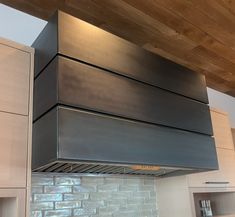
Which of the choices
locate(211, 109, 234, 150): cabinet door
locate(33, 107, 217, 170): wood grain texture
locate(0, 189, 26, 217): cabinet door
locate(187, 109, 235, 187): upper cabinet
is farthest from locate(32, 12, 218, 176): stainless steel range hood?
locate(211, 109, 234, 150): cabinet door

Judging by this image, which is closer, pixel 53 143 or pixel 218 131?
pixel 53 143

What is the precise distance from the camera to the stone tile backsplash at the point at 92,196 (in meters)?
1.85

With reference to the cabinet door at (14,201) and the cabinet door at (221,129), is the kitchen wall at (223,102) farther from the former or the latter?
the cabinet door at (14,201)

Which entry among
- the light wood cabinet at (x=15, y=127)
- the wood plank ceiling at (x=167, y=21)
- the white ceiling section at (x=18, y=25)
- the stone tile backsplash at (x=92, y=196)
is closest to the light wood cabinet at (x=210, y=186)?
the stone tile backsplash at (x=92, y=196)

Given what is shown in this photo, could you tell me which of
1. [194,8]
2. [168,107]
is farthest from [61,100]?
[194,8]

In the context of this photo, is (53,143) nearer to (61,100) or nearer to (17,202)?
(61,100)

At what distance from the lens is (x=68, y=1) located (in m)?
1.99

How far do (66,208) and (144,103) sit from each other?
0.87 m

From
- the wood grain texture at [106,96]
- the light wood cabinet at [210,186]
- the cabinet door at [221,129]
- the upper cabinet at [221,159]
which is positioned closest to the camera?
the wood grain texture at [106,96]

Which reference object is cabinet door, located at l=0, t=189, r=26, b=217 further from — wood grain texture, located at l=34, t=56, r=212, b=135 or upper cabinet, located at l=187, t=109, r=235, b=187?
upper cabinet, located at l=187, t=109, r=235, b=187

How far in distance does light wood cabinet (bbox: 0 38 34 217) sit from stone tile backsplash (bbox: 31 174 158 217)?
0.31m

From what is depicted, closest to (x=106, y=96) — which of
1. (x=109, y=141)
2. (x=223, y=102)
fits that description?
(x=109, y=141)

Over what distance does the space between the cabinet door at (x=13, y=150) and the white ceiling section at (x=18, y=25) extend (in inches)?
29.2

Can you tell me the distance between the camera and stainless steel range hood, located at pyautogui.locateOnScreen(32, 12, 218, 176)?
1.50 meters
